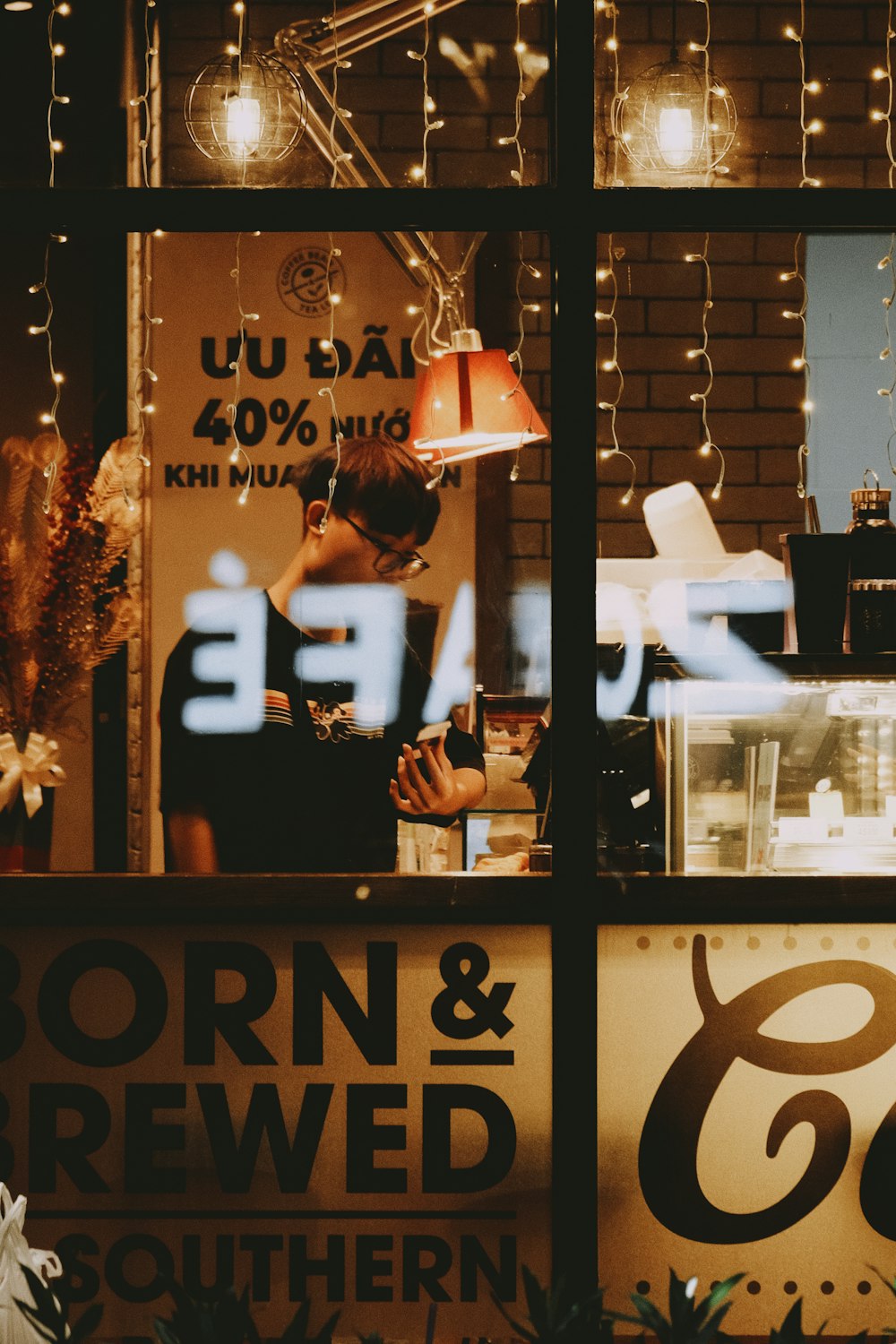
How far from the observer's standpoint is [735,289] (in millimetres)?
4598

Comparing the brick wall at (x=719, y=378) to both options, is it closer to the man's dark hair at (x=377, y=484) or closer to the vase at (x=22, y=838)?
the man's dark hair at (x=377, y=484)

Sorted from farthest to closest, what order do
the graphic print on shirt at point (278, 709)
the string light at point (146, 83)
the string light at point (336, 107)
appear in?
the graphic print on shirt at point (278, 709)
the string light at point (146, 83)
the string light at point (336, 107)

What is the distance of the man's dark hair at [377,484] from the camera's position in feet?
13.5

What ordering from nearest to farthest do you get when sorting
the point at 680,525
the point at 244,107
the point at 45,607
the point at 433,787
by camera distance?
the point at 244,107
the point at 45,607
the point at 433,787
the point at 680,525

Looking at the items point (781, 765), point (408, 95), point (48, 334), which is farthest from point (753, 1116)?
point (48, 334)

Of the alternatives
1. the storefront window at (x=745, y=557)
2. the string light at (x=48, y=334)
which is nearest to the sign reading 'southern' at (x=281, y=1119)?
the storefront window at (x=745, y=557)

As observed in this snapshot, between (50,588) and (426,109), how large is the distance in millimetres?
1518

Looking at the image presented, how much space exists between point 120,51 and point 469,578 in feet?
6.81

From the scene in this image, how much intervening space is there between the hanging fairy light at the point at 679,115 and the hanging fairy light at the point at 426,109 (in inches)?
15.4

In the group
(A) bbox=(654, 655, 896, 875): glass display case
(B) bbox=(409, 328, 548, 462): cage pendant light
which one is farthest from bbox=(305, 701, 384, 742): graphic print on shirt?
(A) bbox=(654, 655, 896, 875): glass display case

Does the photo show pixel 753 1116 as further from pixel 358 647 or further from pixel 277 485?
pixel 277 485

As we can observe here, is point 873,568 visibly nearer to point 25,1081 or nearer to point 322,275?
point 25,1081

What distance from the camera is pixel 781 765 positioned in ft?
9.93

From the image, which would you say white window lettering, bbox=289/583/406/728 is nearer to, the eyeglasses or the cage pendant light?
the eyeglasses
